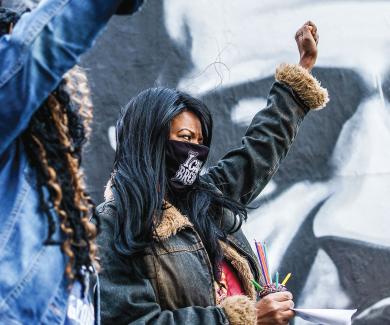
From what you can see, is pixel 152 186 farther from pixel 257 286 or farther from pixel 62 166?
pixel 62 166

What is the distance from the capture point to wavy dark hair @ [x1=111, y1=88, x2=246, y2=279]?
2303 mm

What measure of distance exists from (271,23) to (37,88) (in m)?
2.69

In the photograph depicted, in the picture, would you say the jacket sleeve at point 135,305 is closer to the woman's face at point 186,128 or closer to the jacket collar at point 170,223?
the jacket collar at point 170,223

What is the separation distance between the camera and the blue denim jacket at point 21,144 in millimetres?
1335

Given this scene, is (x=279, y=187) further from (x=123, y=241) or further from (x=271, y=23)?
(x=123, y=241)

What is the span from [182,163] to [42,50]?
1.14 m

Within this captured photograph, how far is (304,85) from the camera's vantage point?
2752 millimetres

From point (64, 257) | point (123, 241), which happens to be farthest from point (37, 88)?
point (123, 241)

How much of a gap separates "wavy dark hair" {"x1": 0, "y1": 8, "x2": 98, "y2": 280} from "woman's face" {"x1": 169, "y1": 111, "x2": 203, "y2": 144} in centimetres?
96

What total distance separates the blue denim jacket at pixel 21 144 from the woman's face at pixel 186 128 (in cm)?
108

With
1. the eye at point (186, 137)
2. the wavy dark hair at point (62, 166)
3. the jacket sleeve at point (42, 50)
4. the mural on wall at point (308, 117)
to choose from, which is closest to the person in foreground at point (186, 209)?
the eye at point (186, 137)

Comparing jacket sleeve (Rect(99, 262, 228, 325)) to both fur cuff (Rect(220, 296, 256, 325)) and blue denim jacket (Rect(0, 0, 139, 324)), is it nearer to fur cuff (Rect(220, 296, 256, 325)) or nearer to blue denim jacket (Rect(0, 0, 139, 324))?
fur cuff (Rect(220, 296, 256, 325))

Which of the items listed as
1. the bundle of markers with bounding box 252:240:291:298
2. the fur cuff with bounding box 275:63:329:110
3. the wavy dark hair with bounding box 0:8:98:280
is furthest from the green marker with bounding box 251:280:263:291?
the wavy dark hair with bounding box 0:8:98:280

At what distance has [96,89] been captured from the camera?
12.2ft
